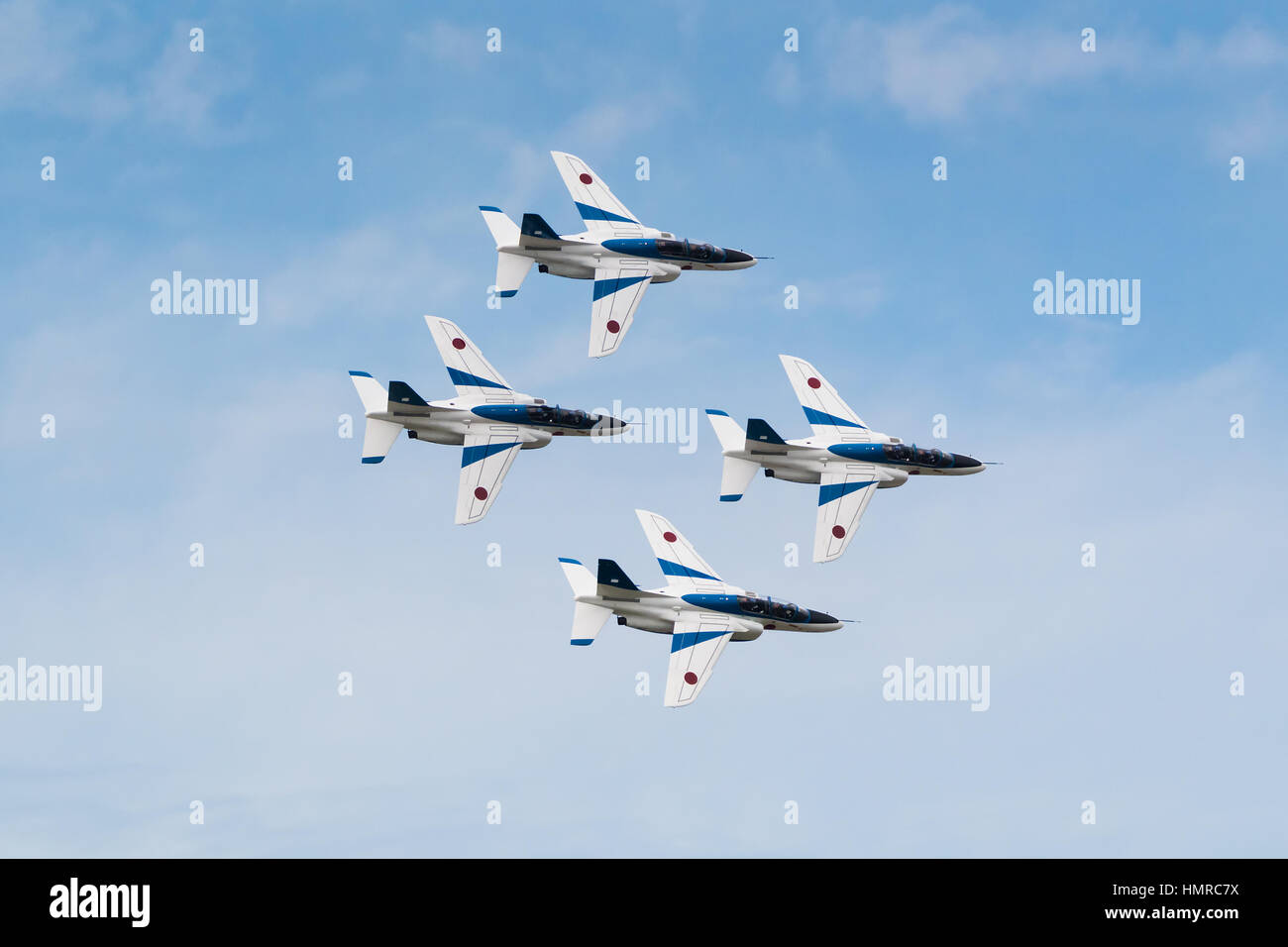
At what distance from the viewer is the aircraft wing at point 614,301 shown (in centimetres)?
8906

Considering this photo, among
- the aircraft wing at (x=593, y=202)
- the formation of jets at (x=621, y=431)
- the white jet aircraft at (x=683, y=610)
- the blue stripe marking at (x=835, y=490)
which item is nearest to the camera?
the white jet aircraft at (x=683, y=610)

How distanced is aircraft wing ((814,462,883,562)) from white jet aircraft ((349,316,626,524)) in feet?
41.7

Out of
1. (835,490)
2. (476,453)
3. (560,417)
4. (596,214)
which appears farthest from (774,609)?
(596,214)

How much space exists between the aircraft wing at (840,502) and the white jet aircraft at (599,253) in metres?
12.4

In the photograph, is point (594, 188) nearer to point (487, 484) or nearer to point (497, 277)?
point (497, 277)

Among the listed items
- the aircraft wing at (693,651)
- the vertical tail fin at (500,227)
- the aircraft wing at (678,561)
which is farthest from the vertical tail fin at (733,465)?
the vertical tail fin at (500,227)

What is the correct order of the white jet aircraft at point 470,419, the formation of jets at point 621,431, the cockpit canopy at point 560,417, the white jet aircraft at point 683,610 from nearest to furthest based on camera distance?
the white jet aircraft at point 683,610 < the formation of jets at point 621,431 < the white jet aircraft at point 470,419 < the cockpit canopy at point 560,417

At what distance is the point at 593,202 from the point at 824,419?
16.1 m

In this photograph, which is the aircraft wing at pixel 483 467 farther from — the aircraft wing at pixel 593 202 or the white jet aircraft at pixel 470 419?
the aircraft wing at pixel 593 202

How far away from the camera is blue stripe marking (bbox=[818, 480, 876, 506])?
8788cm

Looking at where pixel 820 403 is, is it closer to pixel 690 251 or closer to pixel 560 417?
pixel 690 251

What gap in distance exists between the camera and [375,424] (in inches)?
3415

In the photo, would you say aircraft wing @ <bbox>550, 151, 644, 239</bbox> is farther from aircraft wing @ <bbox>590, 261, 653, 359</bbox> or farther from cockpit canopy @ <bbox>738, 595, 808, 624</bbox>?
cockpit canopy @ <bbox>738, 595, 808, 624</bbox>

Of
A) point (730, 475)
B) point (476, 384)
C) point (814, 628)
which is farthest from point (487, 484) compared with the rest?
point (814, 628)
